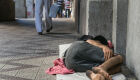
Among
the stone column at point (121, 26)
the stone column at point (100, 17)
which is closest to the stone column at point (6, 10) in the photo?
the stone column at point (100, 17)

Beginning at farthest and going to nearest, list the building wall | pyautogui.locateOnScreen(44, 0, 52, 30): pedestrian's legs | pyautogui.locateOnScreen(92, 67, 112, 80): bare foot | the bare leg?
1. pyautogui.locateOnScreen(44, 0, 52, 30): pedestrian's legs
2. the building wall
3. the bare leg
4. pyautogui.locateOnScreen(92, 67, 112, 80): bare foot

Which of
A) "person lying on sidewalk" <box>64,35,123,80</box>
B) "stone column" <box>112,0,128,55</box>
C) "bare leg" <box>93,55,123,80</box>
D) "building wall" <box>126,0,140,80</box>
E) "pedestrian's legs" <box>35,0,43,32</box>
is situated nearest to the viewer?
"bare leg" <box>93,55,123,80</box>

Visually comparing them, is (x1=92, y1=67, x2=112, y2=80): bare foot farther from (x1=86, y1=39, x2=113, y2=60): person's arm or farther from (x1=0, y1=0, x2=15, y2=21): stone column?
(x1=0, y1=0, x2=15, y2=21): stone column

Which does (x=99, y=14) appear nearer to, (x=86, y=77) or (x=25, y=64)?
(x=25, y=64)

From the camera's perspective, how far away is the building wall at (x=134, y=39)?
106 inches

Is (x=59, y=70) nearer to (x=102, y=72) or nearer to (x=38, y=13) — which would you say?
(x=102, y=72)

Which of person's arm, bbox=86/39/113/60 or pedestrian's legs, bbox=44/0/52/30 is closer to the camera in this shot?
person's arm, bbox=86/39/113/60

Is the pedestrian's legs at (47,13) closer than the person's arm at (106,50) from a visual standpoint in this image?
No

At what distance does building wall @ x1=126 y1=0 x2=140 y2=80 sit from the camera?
2.70 metres

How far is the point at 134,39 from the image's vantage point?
284 cm

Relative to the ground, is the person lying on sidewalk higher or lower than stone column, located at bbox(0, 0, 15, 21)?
lower

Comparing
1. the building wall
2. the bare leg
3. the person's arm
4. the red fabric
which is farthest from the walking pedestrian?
the bare leg

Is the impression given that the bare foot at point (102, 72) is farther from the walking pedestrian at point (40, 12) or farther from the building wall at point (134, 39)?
the walking pedestrian at point (40, 12)

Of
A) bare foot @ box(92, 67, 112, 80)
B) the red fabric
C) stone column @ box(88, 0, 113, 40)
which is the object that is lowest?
the red fabric
